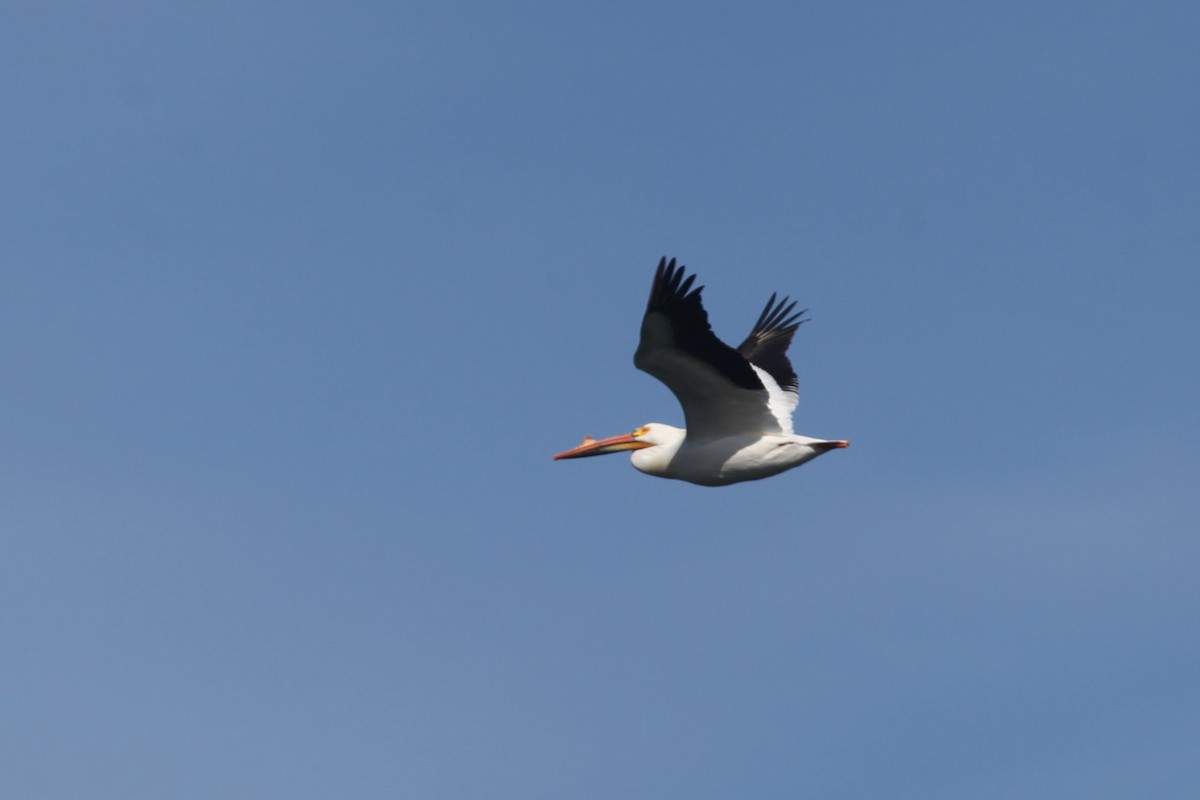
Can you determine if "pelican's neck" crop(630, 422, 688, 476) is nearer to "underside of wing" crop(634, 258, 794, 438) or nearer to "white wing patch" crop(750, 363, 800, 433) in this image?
"underside of wing" crop(634, 258, 794, 438)

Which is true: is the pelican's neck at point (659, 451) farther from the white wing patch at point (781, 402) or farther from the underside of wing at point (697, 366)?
Result: the white wing patch at point (781, 402)

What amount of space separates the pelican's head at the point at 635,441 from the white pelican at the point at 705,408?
0.01 m

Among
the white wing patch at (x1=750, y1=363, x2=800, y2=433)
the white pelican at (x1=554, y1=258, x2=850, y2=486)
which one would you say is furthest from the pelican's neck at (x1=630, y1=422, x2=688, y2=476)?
the white wing patch at (x1=750, y1=363, x2=800, y2=433)

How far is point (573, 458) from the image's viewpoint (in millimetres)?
20125

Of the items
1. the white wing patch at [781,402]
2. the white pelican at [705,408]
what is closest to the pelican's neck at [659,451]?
the white pelican at [705,408]

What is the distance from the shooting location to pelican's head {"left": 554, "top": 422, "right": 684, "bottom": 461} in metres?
19.0

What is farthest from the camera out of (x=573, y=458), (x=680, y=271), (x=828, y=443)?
(x=573, y=458)

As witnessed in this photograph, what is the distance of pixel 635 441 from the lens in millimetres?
19266

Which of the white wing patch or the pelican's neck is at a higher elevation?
the white wing patch

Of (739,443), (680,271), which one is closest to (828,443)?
(739,443)

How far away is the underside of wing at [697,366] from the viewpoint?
16.4m

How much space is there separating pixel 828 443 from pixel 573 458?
3614mm

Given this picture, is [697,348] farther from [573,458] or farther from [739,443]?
[573,458]

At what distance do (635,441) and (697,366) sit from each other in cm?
238
